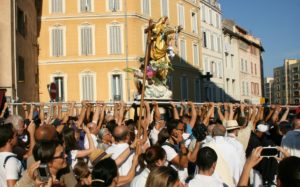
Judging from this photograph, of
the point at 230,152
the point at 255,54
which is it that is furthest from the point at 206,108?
the point at 255,54

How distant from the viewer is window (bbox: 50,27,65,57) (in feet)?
119

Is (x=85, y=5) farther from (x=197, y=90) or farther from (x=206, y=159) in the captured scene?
(x=206, y=159)

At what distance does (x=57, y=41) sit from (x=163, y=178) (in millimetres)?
33042

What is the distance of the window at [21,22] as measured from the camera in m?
25.5

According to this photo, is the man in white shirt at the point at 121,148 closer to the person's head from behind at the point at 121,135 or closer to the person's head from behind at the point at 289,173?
the person's head from behind at the point at 121,135

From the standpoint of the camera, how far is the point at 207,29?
165ft

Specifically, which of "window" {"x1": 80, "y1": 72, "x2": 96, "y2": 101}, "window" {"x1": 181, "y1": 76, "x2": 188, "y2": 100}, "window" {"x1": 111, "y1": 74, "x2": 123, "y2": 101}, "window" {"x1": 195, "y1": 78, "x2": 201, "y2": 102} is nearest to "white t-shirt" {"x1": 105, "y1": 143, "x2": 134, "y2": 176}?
"window" {"x1": 111, "y1": 74, "x2": 123, "y2": 101}

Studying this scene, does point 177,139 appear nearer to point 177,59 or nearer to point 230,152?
point 230,152

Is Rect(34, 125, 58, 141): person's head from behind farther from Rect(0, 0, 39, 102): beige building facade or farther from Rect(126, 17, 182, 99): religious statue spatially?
Rect(0, 0, 39, 102): beige building facade

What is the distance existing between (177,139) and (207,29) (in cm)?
4414

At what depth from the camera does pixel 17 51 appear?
2469 centimetres

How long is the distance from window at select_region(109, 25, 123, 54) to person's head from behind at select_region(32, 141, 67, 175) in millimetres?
31107

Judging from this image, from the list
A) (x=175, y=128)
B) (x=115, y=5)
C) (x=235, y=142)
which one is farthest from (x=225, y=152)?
(x=115, y=5)

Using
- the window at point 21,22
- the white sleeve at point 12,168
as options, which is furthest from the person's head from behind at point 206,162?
the window at point 21,22
